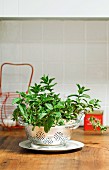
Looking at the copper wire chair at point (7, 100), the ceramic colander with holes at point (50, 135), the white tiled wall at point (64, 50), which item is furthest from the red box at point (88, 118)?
the ceramic colander with holes at point (50, 135)

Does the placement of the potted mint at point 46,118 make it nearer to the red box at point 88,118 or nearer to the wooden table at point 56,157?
the wooden table at point 56,157

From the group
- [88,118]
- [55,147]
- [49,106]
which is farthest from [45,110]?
[88,118]

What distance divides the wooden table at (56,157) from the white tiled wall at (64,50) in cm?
46

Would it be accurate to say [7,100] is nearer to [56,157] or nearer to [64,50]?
[64,50]

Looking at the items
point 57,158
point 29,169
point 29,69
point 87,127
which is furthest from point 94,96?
point 29,169

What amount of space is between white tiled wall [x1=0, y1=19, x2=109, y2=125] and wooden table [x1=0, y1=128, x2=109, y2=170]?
461 millimetres

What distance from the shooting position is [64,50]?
105 inches

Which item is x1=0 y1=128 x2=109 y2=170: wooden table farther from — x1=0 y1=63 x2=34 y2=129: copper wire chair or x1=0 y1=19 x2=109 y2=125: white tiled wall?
x1=0 y1=19 x2=109 y2=125: white tiled wall

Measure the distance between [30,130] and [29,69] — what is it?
712 millimetres

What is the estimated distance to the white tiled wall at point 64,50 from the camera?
8.73 feet

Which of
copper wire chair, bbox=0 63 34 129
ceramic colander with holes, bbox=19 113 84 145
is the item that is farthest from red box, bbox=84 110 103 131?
ceramic colander with holes, bbox=19 113 84 145

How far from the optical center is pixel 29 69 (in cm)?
268

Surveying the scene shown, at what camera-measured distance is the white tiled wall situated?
8.73 ft
